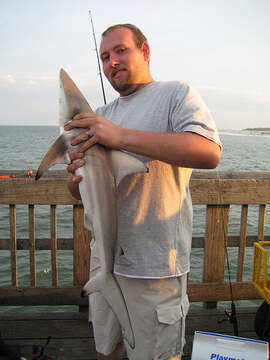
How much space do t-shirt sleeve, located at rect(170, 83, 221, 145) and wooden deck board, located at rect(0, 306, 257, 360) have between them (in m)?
2.18

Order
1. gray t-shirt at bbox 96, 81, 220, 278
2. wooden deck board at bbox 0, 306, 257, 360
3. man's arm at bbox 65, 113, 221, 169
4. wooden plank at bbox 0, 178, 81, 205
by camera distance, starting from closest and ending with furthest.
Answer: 1. man's arm at bbox 65, 113, 221, 169
2. gray t-shirt at bbox 96, 81, 220, 278
3. wooden deck board at bbox 0, 306, 257, 360
4. wooden plank at bbox 0, 178, 81, 205

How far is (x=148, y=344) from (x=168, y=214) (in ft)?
2.55

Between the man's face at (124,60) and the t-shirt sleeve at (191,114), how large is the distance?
0.31m

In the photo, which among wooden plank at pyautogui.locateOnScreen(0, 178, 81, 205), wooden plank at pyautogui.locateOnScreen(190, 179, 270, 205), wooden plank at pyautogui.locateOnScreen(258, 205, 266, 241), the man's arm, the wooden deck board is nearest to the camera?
the man's arm

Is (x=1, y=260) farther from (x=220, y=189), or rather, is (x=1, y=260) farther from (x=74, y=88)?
(x=74, y=88)

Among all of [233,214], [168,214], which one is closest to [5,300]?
[168,214]

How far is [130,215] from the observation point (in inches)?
75.4

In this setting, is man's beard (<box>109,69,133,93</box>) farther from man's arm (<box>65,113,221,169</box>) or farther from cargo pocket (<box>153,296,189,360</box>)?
cargo pocket (<box>153,296,189,360</box>)

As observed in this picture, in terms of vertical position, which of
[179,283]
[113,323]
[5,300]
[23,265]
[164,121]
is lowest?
[23,265]

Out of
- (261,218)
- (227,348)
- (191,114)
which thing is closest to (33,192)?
(191,114)

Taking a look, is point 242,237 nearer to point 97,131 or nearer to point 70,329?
point 70,329

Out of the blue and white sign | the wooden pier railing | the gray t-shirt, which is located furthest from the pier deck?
the gray t-shirt

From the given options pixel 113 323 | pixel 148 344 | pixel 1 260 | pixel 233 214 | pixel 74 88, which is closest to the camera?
pixel 74 88

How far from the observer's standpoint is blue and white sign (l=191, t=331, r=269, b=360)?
222 cm
